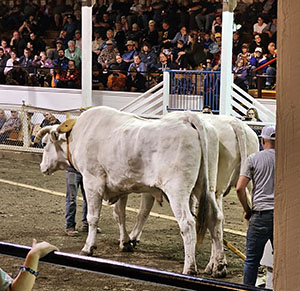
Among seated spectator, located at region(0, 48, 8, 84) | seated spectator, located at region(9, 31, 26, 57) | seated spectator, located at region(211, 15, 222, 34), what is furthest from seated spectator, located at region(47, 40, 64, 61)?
seated spectator, located at region(211, 15, 222, 34)

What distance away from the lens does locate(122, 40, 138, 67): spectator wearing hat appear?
65.8 feet

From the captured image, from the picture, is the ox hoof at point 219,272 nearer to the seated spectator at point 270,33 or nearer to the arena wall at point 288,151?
the arena wall at point 288,151

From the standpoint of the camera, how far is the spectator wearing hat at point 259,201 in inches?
249

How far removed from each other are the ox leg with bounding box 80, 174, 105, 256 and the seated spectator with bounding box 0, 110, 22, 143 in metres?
9.32

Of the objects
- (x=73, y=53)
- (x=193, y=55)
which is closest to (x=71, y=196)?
(x=193, y=55)

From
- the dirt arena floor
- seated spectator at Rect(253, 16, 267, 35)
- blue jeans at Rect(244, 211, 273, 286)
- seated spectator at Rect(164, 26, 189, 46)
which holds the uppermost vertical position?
seated spectator at Rect(253, 16, 267, 35)

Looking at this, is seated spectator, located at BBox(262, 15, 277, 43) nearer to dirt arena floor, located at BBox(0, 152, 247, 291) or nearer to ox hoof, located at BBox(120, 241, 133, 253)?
dirt arena floor, located at BBox(0, 152, 247, 291)

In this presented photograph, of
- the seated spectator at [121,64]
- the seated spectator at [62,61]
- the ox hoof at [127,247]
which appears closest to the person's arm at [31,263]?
the ox hoof at [127,247]

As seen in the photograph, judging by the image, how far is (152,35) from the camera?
2089cm

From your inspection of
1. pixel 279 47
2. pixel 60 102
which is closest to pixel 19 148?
pixel 60 102

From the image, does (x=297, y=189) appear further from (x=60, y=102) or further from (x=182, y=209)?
(x=60, y=102)

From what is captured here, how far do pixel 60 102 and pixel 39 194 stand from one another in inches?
284

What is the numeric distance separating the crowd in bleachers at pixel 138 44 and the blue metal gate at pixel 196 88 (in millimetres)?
622

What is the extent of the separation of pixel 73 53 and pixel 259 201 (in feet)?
50.5
